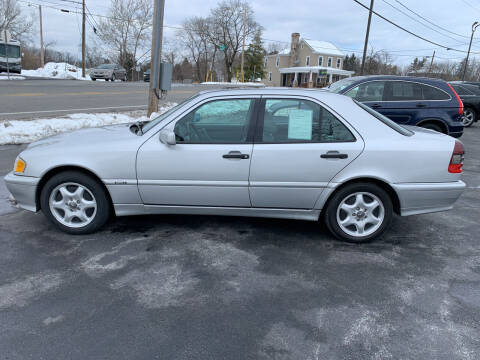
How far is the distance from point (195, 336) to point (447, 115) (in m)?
7.86

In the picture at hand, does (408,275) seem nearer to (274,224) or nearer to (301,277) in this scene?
(301,277)

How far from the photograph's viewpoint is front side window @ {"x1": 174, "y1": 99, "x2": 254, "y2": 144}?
3.68 m

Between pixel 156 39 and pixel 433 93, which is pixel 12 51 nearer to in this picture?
pixel 156 39

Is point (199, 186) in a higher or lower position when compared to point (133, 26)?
lower

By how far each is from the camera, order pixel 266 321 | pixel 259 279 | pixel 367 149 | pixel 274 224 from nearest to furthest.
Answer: pixel 266 321 < pixel 259 279 < pixel 367 149 < pixel 274 224

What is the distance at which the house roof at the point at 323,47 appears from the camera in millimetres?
59819

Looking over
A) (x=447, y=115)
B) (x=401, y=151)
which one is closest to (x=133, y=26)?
(x=447, y=115)

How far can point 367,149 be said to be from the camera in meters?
3.59

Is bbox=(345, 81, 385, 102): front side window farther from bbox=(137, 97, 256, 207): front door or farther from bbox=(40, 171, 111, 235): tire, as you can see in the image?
bbox=(40, 171, 111, 235): tire

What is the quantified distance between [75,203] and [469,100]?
Answer: 14.6 m

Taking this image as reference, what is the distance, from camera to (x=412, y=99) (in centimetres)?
825

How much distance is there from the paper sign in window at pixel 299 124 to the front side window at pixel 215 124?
1.37ft

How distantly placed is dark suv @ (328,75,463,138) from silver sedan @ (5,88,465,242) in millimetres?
4743

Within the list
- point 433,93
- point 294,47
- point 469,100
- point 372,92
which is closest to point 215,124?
point 372,92
